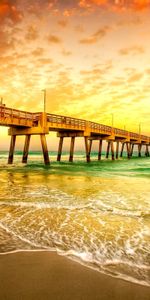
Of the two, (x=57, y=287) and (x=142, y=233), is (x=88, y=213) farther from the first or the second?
(x=57, y=287)

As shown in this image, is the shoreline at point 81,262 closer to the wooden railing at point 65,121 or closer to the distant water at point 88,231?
the distant water at point 88,231

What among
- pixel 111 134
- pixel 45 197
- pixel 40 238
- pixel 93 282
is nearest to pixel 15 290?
pixel 93 282

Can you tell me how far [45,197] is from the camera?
8.17 metres

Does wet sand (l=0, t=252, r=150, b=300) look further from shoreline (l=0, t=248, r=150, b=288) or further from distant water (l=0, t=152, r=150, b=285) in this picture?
distant water (l=0, t=152, r=150, b=285)

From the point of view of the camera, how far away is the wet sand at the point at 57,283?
2.42 metres

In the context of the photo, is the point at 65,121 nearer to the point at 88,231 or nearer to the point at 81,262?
the point at 88,231

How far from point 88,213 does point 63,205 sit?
113 centimetres

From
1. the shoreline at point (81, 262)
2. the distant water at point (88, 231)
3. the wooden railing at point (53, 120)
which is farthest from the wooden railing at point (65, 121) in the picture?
the shoreline at point (81, 262)

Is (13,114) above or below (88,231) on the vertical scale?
above

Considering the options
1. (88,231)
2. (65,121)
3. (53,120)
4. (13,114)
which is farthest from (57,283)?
(65,121)

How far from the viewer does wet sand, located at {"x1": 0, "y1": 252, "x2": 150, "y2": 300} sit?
7.93 feet

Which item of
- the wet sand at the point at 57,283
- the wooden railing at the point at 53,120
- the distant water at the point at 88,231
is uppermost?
the wooden railing at the point at 53,120

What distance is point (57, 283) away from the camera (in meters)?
2.67

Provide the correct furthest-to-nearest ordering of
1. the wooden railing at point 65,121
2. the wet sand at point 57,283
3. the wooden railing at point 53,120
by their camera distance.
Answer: the wooden railing at point 65,121, the wooden railing at point 53,120, the wet sand at point 57,283
